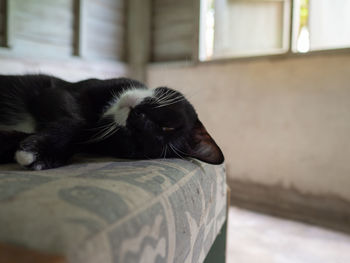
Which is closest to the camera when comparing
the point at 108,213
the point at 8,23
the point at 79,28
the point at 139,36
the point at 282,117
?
the point at 108,213

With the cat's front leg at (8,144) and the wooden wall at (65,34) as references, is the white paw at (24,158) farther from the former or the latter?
the wooden wall at (65,34)

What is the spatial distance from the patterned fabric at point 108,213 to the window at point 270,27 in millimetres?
2001

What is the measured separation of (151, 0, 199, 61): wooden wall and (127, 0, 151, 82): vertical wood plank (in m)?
0.07

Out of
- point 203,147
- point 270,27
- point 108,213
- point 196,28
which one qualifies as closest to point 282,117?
point 270,27

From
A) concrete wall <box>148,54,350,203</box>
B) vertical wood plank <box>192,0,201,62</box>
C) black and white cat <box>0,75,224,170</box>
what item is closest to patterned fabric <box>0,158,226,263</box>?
black and white cat <box>0,75,224,170</box>

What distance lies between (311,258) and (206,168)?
4.01 feet

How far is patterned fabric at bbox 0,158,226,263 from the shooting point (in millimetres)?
331

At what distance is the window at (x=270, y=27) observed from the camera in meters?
2.15

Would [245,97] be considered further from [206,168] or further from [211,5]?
[206,168]

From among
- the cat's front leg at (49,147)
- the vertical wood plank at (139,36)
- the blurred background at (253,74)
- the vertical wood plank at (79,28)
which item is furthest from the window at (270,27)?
the cat's front leg at (49,147)

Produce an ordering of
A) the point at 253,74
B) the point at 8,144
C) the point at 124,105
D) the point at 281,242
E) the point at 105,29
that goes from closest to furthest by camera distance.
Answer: the point at 8,144 < the point at 124,105 < the point at 281,242 < the point at 253,74 < the point at 105,29

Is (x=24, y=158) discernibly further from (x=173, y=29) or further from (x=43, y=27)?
(x=173, y=29)

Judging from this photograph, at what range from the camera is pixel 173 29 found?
2.88 meters

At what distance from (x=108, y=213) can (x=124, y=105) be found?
587 mm
